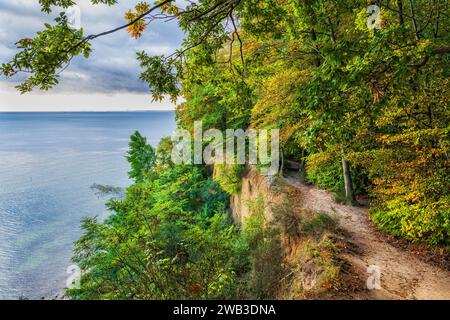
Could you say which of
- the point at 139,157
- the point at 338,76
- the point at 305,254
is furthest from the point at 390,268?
the point at 139,157

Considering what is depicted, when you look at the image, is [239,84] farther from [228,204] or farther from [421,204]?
[228,204]

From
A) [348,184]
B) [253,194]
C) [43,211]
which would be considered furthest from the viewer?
[43,211]

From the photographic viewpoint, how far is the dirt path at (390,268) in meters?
6.07

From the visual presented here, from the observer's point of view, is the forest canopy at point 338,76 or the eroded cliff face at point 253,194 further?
the eroded cliff face at point 253,194

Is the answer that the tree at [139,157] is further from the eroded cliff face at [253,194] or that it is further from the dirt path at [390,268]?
the dirt path at [390,268]

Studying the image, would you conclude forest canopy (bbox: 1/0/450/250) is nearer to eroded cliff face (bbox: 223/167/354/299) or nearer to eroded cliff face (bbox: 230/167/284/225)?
eroded cliff face (bbox: 223/167/354/299)

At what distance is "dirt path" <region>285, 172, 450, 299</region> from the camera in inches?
239

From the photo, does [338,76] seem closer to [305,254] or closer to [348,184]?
[305,254]

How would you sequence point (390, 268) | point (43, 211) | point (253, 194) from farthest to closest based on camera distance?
point (43, 211)
point (253, 194)
point (390, 268)

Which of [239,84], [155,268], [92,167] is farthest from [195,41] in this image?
[92,167]

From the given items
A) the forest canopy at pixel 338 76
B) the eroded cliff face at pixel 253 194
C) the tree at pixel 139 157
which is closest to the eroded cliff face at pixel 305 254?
the eroded cliff face at pixel 253 194

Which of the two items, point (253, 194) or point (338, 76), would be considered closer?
point (338, 76)

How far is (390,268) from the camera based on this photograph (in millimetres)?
7215
